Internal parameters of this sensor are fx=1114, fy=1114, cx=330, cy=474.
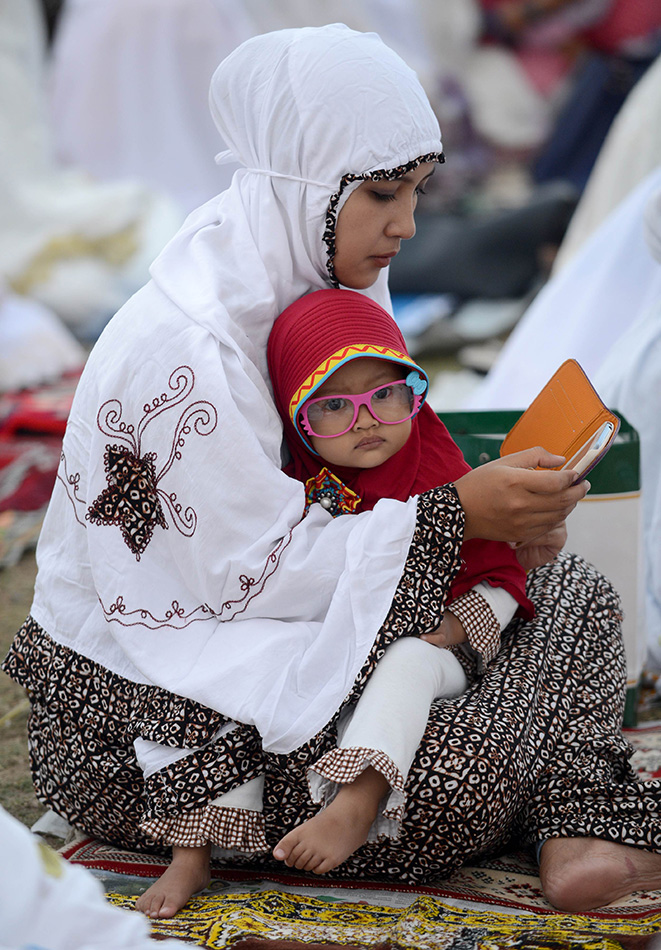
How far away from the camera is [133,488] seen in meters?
1.63

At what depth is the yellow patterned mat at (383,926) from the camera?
130 cm

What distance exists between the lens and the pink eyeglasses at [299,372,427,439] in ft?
5.41

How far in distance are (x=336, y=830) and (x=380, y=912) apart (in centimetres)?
15

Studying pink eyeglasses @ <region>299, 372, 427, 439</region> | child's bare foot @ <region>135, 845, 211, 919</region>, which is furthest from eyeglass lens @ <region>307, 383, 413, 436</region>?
child's bare foot @ <region>135, 845, 211, 919</region>

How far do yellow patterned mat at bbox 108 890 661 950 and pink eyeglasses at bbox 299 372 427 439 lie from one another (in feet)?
2.18

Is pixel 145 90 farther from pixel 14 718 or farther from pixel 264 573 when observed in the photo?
pixel 264 573

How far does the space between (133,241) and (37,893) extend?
543 centimetres

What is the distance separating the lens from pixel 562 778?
164 centimetres

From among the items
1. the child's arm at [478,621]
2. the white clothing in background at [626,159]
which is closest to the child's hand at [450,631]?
the child's arm at [478,621]

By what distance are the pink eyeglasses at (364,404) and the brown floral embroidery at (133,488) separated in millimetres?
221

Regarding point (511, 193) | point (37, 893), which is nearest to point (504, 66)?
point (511, 193)

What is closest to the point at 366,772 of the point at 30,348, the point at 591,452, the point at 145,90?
the point at 591,452

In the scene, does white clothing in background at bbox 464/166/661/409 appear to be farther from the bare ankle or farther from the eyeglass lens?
the bare ankle

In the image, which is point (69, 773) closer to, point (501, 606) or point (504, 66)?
point (501, 606)
